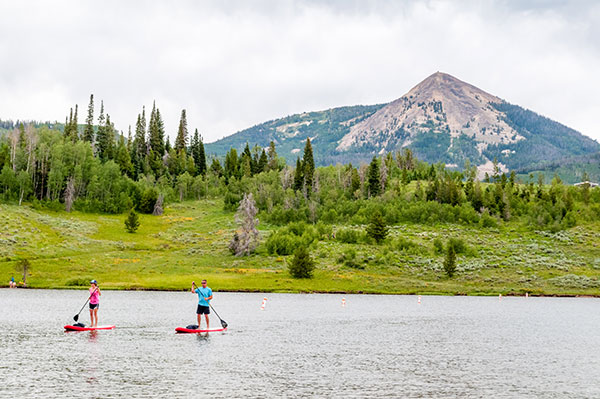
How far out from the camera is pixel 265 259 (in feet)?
403

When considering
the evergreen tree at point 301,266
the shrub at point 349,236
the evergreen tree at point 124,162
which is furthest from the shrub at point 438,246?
the evergreen tree at point 124,162

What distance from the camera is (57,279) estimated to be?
93438mm

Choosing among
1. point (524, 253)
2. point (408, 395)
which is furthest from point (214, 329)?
point (524, 253)

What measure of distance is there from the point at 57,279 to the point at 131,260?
1967cm

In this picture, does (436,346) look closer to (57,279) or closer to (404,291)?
(404,291)

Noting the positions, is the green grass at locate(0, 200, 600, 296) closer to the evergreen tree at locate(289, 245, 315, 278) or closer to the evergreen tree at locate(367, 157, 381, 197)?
the evergreen tree at locate(289, 245, 315, 278)

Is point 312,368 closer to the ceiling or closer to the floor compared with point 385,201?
closer to the floor

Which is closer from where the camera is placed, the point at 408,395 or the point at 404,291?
the point at 408,395

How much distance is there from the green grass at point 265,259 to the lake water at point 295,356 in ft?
142

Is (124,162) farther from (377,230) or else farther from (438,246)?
(438,246)

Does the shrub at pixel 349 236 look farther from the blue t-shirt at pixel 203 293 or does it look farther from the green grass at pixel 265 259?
the blue t-shirt at pixel 203 293

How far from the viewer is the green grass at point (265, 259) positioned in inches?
3942

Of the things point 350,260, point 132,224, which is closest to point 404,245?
point 350,260

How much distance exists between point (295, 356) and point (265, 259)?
91.9m
